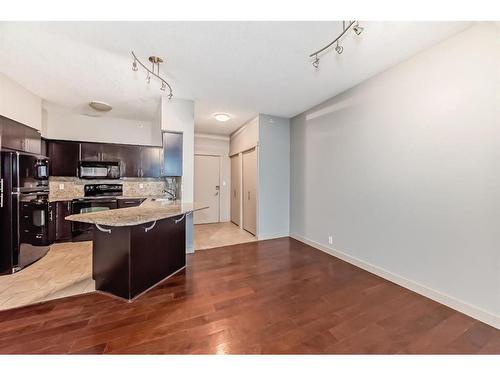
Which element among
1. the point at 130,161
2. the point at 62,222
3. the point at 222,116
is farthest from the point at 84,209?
the point at 222,116

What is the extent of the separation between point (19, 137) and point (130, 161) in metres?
1.81

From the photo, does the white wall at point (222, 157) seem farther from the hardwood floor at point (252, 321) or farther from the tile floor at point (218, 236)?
the hardwood floor at point (252, 321)

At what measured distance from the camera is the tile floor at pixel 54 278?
2.33 m

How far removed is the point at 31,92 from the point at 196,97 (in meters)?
2.76

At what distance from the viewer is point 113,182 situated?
16.0 feet

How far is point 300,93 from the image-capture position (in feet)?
11.7

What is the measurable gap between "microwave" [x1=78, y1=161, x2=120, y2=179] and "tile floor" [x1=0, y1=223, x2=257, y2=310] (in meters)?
1.45

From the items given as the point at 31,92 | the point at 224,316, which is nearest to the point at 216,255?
the point at 224,316

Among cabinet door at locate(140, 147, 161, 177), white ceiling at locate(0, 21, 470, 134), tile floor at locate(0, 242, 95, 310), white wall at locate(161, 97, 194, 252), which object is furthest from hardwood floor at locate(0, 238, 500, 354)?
cabinet door at locate(140, 147, 161, 177)

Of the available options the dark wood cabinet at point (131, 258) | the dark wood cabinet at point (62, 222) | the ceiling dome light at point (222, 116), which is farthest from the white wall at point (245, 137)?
the dark wood cabinet at point (62, 222)

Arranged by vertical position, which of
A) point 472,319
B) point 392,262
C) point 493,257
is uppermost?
point 493,257

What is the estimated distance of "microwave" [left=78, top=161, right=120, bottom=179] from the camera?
174 inches
